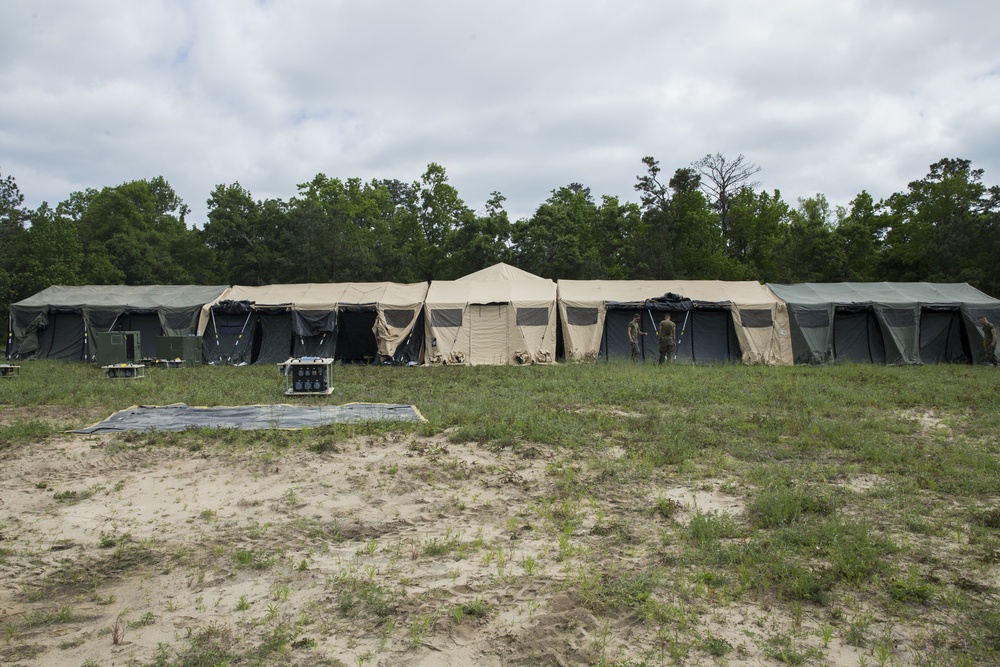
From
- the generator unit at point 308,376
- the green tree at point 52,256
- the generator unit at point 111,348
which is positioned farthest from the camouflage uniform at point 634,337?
the green tree at point 52,256

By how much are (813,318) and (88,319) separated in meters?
20.7

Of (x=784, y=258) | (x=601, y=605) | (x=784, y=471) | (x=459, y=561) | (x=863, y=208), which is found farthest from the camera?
(x=863, y=208)

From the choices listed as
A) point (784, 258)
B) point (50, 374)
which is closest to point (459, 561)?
point (50, 374)

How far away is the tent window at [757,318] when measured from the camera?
18.6 meters

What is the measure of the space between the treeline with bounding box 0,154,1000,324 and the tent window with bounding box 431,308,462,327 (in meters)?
10.2

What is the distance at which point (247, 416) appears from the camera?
913cm

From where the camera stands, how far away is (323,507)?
548cm

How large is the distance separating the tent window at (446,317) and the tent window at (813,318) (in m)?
9.29

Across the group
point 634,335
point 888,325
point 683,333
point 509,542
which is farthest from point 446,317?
point 509,542

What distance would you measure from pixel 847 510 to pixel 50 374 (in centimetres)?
1567

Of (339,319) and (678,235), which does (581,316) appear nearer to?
(339,319)

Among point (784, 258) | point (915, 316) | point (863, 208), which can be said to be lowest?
point (915, 316)

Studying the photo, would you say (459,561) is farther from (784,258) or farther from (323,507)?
(784,258)

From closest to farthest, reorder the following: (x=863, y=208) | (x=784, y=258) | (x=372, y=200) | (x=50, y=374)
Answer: (x=50, y=374) < (x=784, y=258) < (x=863, y=208) < (x=372, y=200)
